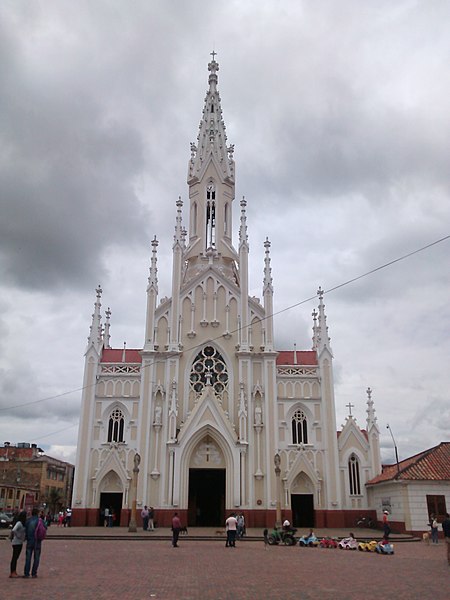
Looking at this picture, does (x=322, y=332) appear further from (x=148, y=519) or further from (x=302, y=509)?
(x=148, y=519)

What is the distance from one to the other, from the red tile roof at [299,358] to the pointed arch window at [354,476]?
7661mm

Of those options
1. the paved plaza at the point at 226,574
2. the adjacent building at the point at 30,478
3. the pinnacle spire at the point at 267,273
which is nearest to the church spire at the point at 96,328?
the pinnacle spire at the point at 267,273

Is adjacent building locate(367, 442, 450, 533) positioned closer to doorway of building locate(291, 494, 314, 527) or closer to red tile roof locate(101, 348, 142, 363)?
doorway of building locate(291, 494, 314, 527)

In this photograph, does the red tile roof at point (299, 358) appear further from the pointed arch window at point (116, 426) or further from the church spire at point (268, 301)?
the pointed arch window at point (116, 426)

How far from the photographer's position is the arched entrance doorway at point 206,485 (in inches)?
1599

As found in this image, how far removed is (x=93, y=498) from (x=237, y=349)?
48.6 feet

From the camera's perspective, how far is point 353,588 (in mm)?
13648

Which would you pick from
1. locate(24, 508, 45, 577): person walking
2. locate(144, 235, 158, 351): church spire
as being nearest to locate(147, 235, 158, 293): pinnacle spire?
locate(144, 235, 158, 351): church spire

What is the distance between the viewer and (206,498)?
4319 cm

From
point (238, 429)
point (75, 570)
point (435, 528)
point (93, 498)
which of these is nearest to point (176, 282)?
point (238, 429)

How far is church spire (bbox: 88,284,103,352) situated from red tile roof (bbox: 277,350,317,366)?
46.2 ft

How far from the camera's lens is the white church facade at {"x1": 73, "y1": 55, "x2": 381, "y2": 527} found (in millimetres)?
39656

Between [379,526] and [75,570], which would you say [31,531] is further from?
[379,526]

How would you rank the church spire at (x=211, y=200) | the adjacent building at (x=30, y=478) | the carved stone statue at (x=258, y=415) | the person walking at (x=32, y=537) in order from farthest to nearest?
the adjacent building at (x=30, y=478)
the church spire at (x=211, y=200)
the carved stone statue at (x=258, y=415)
the person walking at (x=32, y=537)
